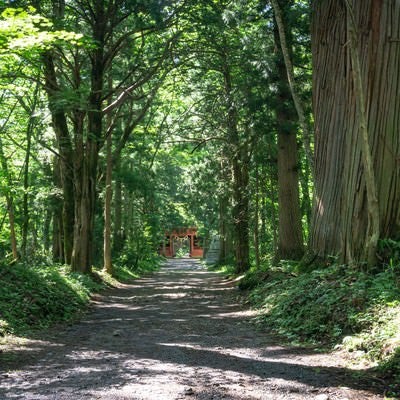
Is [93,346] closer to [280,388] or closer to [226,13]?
[280,388]

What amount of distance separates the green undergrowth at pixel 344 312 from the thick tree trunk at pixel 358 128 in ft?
2.12

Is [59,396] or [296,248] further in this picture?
[296,248]

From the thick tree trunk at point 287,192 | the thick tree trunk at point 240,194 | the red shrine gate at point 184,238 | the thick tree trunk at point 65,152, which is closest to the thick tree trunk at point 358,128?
the thick tree trunk at point 287,192

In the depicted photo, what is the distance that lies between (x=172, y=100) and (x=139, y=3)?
10831 mm

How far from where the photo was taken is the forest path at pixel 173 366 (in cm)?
436

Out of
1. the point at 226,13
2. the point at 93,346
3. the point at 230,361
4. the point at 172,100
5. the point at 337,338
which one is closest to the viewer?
the point at 230,361

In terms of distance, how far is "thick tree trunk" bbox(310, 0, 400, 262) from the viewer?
8039 millimetres

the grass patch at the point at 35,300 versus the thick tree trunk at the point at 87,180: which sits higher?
the thick tree trunk at the point at 87,180

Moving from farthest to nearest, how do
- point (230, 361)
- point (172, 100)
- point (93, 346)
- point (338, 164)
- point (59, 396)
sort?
point (172, 100) < point (338, 164) < point (93, 346) < point (230, 361) < point (59, 396)

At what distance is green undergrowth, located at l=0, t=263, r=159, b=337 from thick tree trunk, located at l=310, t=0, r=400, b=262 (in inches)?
216

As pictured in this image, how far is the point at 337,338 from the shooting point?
6418 mm

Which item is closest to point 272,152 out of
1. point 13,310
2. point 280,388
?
point 13,310

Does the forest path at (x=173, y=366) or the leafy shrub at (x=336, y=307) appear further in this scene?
the leafy shrub at (x=336, y=307)

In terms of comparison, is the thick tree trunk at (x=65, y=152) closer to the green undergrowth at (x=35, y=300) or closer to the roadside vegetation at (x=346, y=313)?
the green undergrowth at (x=35, y=300)
